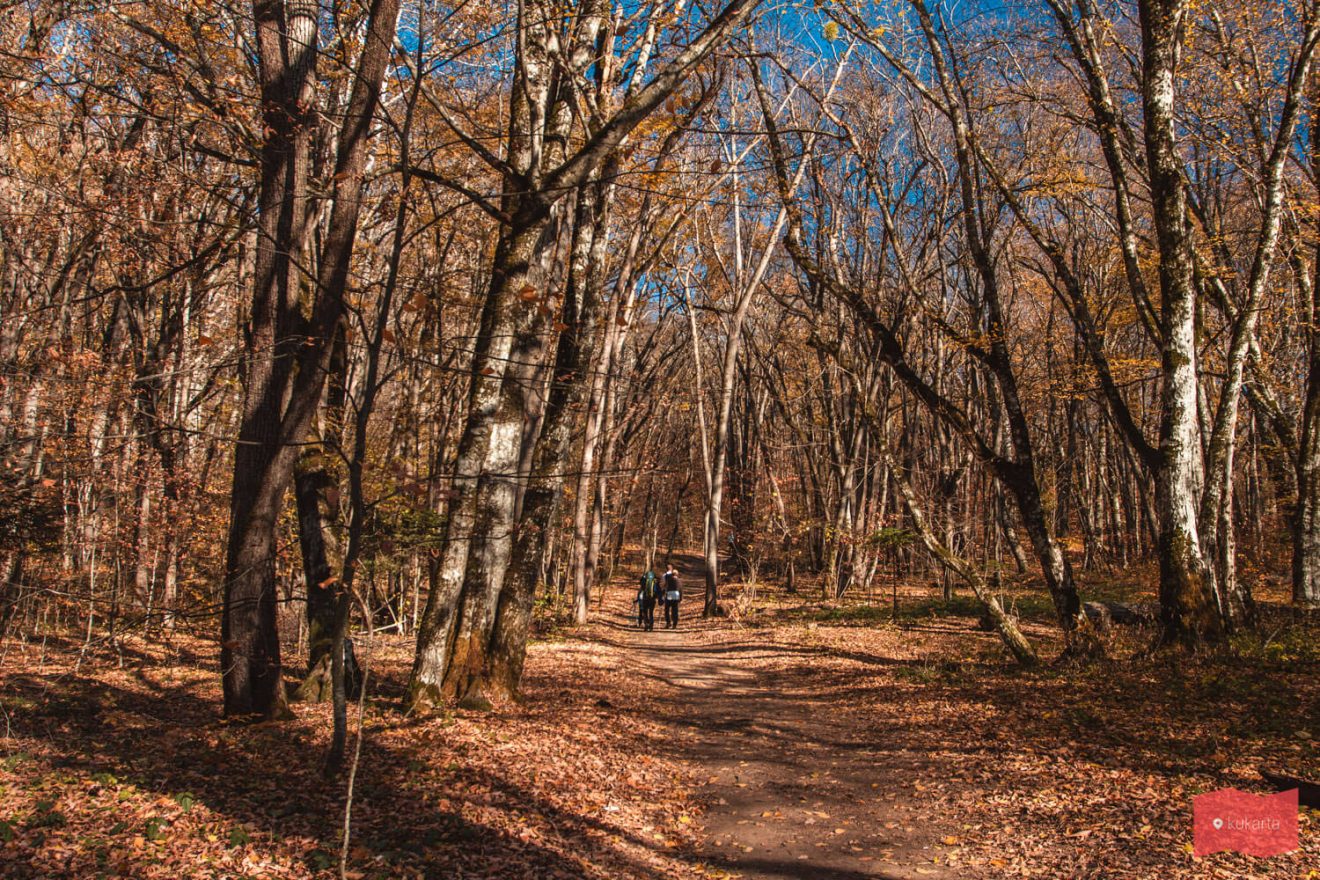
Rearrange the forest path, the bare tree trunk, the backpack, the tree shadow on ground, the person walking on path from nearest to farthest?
the tree shadow on ground → the forest path → the bare tree trunk → the backpack → the person walking on path

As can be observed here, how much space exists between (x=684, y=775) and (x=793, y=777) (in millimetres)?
979

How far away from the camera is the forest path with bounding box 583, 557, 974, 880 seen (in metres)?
4.88

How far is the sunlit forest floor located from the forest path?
0.10ft

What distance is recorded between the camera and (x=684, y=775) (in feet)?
22.1

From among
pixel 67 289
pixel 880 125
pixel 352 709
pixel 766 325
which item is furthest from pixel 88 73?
pixel 766 325

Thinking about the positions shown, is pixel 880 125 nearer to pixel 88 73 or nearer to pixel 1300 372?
pixel 88 73

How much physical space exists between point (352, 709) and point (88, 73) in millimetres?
8774

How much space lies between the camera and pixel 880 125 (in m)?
17.6

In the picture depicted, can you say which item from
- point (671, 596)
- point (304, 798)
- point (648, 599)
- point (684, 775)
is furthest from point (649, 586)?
point (304, 798)

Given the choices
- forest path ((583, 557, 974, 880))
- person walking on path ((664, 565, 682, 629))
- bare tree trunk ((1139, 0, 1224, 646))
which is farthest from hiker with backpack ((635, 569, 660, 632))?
bare tree trunk ((1139, 0, 1224, 646))

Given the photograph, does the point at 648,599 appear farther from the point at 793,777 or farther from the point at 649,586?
the point at 793,777

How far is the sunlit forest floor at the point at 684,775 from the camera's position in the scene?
449 centimetres

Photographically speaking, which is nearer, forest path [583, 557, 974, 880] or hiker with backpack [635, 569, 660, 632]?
forest path [583, 557, 974, 880]

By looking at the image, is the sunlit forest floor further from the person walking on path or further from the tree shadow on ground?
the person walking on path
